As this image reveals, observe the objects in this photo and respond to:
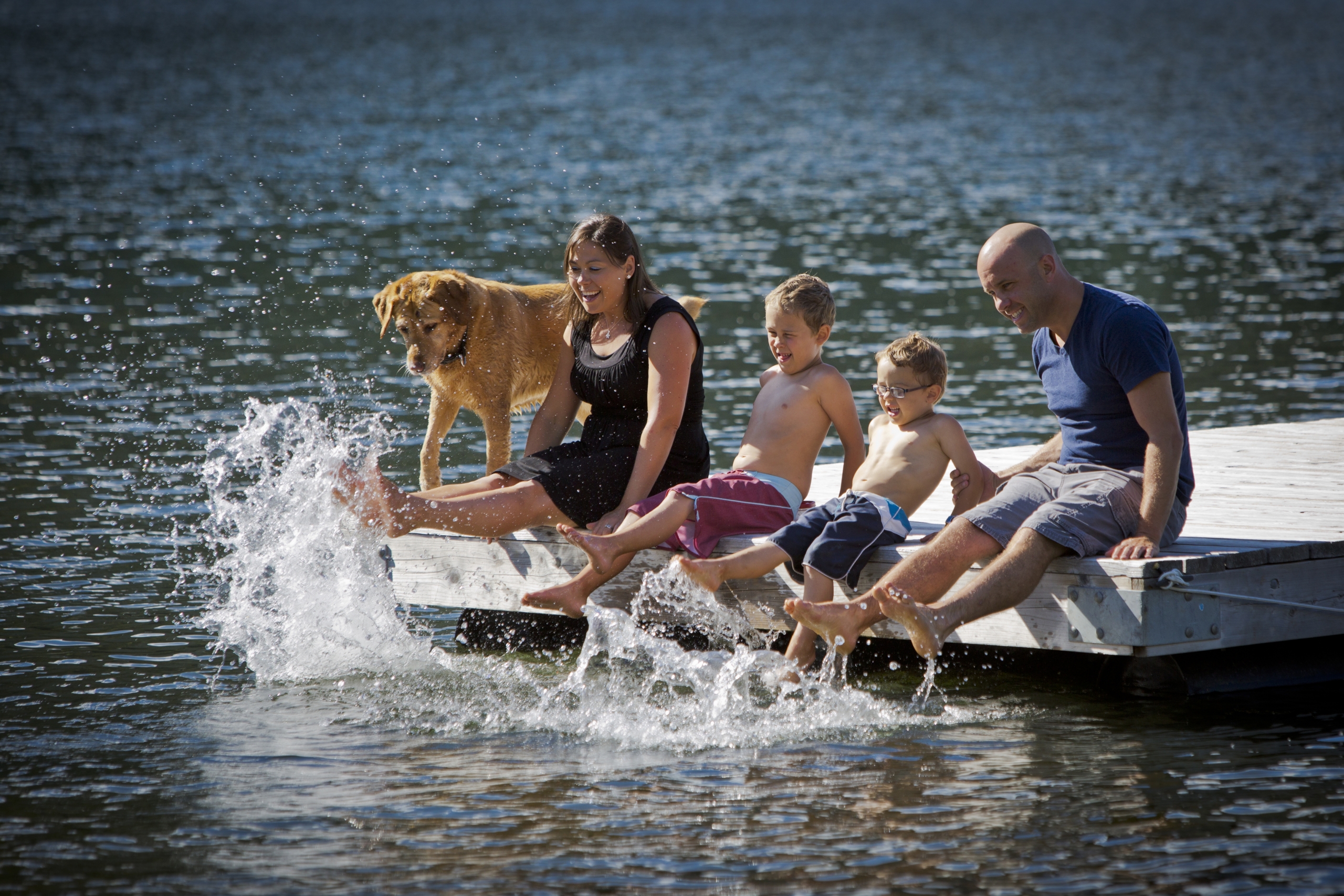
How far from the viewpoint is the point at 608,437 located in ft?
23.7

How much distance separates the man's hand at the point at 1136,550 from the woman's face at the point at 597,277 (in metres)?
2.45

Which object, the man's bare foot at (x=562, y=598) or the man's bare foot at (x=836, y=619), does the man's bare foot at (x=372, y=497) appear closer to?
the man's bare foot at (x=562, y=598)

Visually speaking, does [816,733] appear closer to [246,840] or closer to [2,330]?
[246,840]

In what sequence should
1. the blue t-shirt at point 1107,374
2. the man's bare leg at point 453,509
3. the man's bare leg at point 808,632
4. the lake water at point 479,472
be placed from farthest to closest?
the man's bare leg at point 453,509, the man's bare leg at point 808,632, the blue t-shirt at point 1107,374, the lake water at point 479,472

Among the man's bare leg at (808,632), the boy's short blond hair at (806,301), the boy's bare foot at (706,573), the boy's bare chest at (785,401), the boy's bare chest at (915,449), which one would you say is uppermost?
the boy's short blond hair at (806,301)

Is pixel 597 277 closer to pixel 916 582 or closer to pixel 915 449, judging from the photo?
pixel 915 449

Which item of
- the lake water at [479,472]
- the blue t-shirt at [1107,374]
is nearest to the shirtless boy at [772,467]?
the lake water at [479,472]

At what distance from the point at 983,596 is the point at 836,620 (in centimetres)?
56

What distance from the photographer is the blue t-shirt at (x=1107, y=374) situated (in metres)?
6.03

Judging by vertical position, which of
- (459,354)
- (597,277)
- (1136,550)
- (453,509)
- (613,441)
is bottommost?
(1136,550)

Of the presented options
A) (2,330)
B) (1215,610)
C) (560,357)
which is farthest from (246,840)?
(2,330)

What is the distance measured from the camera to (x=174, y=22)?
73.4 meters

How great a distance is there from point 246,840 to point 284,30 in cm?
7071

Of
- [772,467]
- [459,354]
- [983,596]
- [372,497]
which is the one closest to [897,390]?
[772,467]
